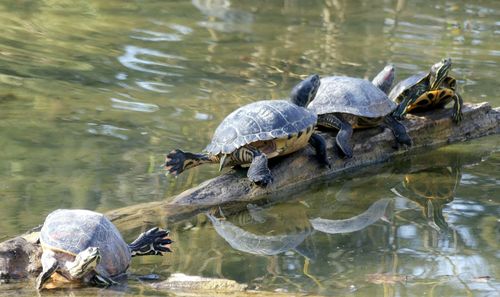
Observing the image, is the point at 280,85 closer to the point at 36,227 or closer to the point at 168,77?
the point at 168,77

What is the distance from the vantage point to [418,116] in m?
7.32

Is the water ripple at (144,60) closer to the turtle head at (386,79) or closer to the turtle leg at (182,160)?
the turtle head at (386,79)

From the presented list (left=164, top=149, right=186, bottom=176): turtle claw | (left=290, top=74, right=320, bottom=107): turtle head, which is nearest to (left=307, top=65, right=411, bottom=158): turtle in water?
(left=290, top=74, right=320, bottom=107): turtle head

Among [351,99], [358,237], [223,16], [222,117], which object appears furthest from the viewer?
[223,16]

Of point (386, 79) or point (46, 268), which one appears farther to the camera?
point (386, 79)

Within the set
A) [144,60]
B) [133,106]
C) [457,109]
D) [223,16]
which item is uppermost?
[457,109]

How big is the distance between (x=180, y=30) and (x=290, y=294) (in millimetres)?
7837

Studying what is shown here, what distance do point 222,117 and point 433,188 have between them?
2254 mm

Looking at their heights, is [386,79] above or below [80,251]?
below

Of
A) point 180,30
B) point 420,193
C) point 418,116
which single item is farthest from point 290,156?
point 180,30

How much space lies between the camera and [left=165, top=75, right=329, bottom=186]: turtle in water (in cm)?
588

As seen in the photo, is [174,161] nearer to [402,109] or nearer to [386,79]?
[402,109]

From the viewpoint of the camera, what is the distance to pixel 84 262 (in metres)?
4.27

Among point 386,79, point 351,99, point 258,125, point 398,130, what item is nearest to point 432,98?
point 386,79
